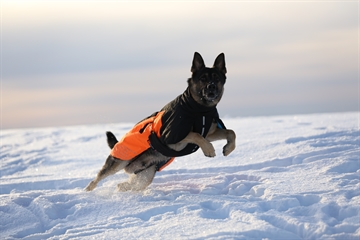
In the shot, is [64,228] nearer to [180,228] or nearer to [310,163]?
[180,228]

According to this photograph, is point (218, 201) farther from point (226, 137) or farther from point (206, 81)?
point (206, 81)

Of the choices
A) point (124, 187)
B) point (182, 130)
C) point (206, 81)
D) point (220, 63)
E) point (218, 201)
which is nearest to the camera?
point (218, 201)

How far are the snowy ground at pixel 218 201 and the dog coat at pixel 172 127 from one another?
2.23 feet

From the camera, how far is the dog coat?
5727 millimetres

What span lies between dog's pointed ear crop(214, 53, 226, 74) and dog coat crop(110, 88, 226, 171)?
2.02 feet

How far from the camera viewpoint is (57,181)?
802 cm

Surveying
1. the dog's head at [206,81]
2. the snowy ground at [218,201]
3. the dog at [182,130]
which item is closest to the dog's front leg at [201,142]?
the dog at [182,130]

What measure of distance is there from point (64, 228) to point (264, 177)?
323cm

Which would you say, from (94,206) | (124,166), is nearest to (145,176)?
(124,166)

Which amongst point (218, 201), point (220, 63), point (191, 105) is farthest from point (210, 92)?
point (218, 201)

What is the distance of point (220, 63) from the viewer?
6.22m

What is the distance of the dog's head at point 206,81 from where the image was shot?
5.78 m

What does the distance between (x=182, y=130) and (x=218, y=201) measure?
3.44ft

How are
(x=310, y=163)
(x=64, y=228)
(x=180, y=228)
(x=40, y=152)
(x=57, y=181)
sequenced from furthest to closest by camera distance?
(x=40, y=152), (x=57, y=181), (x=310, y=163), (x=64, y=228), (x=180, y=228)
